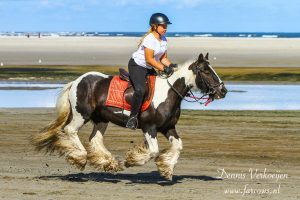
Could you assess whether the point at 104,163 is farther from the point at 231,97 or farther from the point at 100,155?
the point at 231,97

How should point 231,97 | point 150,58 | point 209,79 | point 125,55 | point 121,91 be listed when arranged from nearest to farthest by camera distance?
point 150,58, point 209,79, point 121,91, point 231,97, point 125,55

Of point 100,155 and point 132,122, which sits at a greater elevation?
point 132,122

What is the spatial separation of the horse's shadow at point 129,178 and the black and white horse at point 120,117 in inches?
8.4

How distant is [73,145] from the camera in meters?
14.1

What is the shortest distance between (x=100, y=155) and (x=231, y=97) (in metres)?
20.7

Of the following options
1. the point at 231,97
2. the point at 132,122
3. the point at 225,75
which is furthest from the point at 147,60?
the point at 225,75

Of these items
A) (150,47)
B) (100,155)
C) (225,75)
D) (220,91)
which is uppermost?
(150,47)

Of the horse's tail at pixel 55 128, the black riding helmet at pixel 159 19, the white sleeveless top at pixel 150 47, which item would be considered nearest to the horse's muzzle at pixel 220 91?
the white sleeveless top at pixel 150 47

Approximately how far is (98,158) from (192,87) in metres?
1.94

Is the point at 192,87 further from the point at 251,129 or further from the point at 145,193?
the point at 251,129

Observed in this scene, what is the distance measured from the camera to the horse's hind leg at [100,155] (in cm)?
1405

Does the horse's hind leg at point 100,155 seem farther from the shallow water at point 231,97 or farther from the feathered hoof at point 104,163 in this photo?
the shallow water at point 231,97

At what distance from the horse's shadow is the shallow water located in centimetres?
1162

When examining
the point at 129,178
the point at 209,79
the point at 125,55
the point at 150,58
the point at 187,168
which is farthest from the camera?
the point at 125,55
